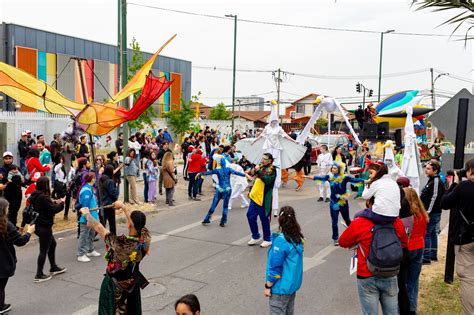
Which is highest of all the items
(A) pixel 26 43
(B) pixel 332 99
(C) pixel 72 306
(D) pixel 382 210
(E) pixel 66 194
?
(A) pixel 26 43

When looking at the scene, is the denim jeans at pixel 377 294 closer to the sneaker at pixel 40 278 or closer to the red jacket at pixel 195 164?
the sneaker at pixel 40 278

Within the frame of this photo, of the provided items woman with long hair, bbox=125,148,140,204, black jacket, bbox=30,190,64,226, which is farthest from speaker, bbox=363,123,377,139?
black jacket, bbox=30,190,64,226

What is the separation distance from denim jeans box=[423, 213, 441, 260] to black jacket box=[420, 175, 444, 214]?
0.80ft

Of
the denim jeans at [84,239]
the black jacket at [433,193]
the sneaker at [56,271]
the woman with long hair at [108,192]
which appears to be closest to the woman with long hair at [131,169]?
the woman with long hair at [108,192]

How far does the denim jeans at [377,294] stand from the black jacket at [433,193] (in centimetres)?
332

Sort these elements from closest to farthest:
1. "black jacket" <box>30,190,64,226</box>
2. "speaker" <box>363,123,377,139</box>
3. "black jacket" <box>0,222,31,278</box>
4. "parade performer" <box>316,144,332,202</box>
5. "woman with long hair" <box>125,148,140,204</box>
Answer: "black jacket" <box>0,222,31,278</box> → "black jacket" <box>30,190,64,226</box> → "woman with long hair" <box>125,148,140,204</box> → "parade performer" <box>316,144,332,202</box> → "speaker" <box>363,123,377,139</box>

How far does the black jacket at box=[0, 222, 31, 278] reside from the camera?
571 centimetres

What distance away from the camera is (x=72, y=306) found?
6336 mm

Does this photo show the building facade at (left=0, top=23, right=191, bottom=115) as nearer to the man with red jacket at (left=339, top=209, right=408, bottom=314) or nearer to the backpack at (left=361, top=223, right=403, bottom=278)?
the man with red jacket at (left=339, top=209, right=408, bottom=314)

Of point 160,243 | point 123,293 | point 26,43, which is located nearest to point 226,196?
point 160,243

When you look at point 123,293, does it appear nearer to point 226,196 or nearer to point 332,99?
point 226,196

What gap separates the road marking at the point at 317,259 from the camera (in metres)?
8.29

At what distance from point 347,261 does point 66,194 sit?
22.1 feet

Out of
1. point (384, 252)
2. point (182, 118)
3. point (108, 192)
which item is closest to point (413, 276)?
point (384, 252)
